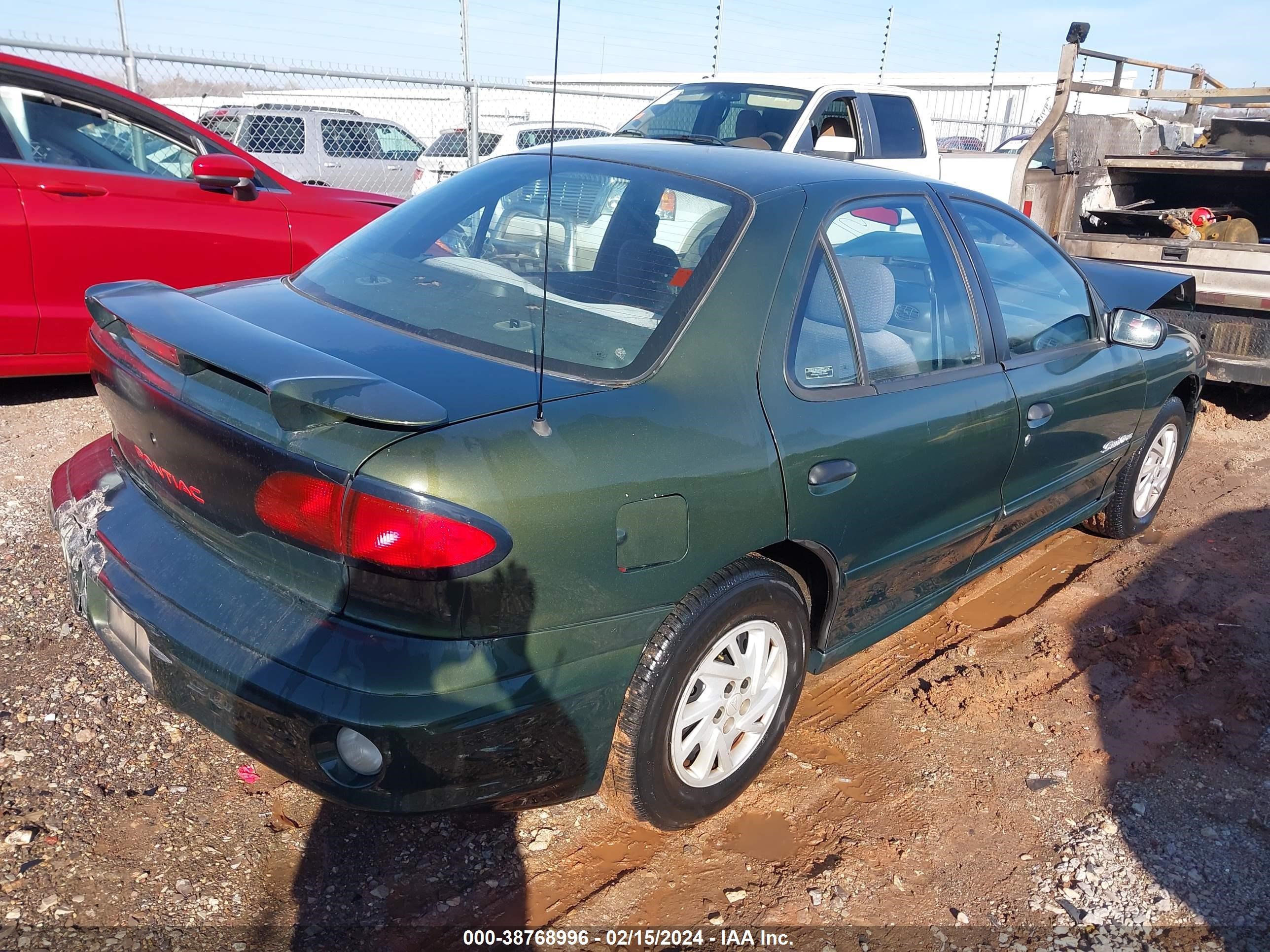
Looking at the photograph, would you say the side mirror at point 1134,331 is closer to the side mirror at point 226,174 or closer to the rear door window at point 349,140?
→ the side mirror at point 226,174

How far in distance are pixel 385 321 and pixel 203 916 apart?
4.70 feet

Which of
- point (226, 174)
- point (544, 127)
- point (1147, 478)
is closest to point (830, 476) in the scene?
point (1147, 478)

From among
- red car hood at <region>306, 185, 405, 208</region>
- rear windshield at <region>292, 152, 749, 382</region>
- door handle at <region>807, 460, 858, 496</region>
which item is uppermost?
rear windshield at <region>292, 152, 749, 382</region>

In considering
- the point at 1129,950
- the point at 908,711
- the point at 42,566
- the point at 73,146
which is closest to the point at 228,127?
the point at 73,146

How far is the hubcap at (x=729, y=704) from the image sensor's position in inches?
93.9

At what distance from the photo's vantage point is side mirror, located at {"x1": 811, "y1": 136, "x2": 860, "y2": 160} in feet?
25.1

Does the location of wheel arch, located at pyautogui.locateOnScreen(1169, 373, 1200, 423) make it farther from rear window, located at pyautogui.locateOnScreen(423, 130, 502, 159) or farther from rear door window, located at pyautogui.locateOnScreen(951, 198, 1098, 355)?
rear window, located at pyautogui.locateOnScreen(423, 130, 502, 159)

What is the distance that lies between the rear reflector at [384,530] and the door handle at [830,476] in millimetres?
929

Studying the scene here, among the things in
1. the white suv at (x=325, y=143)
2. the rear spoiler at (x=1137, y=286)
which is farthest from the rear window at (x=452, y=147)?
the rear spoiler at (x=1137, y=286)

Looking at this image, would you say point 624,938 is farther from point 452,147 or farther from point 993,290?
point 452,147

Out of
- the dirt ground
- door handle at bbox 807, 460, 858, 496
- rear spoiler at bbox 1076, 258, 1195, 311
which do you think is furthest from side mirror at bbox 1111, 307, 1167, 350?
door handle at bbox 807, 460, 858, 496

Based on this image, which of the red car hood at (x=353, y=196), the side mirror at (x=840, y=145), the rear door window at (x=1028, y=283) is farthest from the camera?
the side mirror at (x=840, y=145)

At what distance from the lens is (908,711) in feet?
10.3

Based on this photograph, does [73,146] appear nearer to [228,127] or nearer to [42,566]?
[42,566]
